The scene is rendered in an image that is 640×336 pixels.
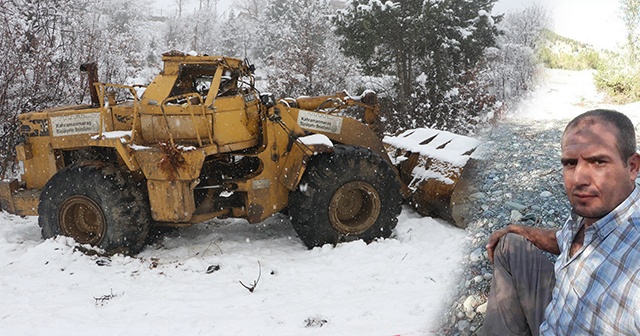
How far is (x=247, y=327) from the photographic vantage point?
10.4 ft

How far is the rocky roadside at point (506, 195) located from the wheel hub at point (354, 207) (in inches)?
87.0

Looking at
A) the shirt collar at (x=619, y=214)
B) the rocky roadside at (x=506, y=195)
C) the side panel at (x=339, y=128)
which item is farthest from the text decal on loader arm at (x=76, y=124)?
the shirt collar at (x=619, y=214)

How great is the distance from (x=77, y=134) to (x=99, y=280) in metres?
1.56

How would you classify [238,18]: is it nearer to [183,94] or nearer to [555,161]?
[183,94]

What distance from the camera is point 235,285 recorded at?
13.0ft

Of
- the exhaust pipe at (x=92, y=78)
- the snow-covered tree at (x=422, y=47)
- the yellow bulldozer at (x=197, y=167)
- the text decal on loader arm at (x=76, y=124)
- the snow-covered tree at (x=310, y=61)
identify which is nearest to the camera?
the yellow bulldozer at (x=197, y=167)

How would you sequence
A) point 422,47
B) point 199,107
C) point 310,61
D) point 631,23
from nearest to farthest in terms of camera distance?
point 631,23 → point 199,107 → point 422,47 → point 310,61

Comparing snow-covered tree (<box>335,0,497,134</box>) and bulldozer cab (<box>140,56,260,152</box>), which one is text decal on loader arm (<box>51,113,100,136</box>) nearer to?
bulldozer cab (<box>140,56,260,152</box>)

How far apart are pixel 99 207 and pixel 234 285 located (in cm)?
163

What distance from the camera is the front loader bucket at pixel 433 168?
16.1 feet

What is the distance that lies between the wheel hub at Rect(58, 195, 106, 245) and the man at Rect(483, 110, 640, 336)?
4028mm

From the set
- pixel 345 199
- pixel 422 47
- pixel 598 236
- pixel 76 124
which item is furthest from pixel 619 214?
pixel 422 47

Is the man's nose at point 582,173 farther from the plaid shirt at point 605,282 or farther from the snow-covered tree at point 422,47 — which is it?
the snow-covered tree at point 422,47

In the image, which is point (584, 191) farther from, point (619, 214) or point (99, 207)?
point (99, 207)
